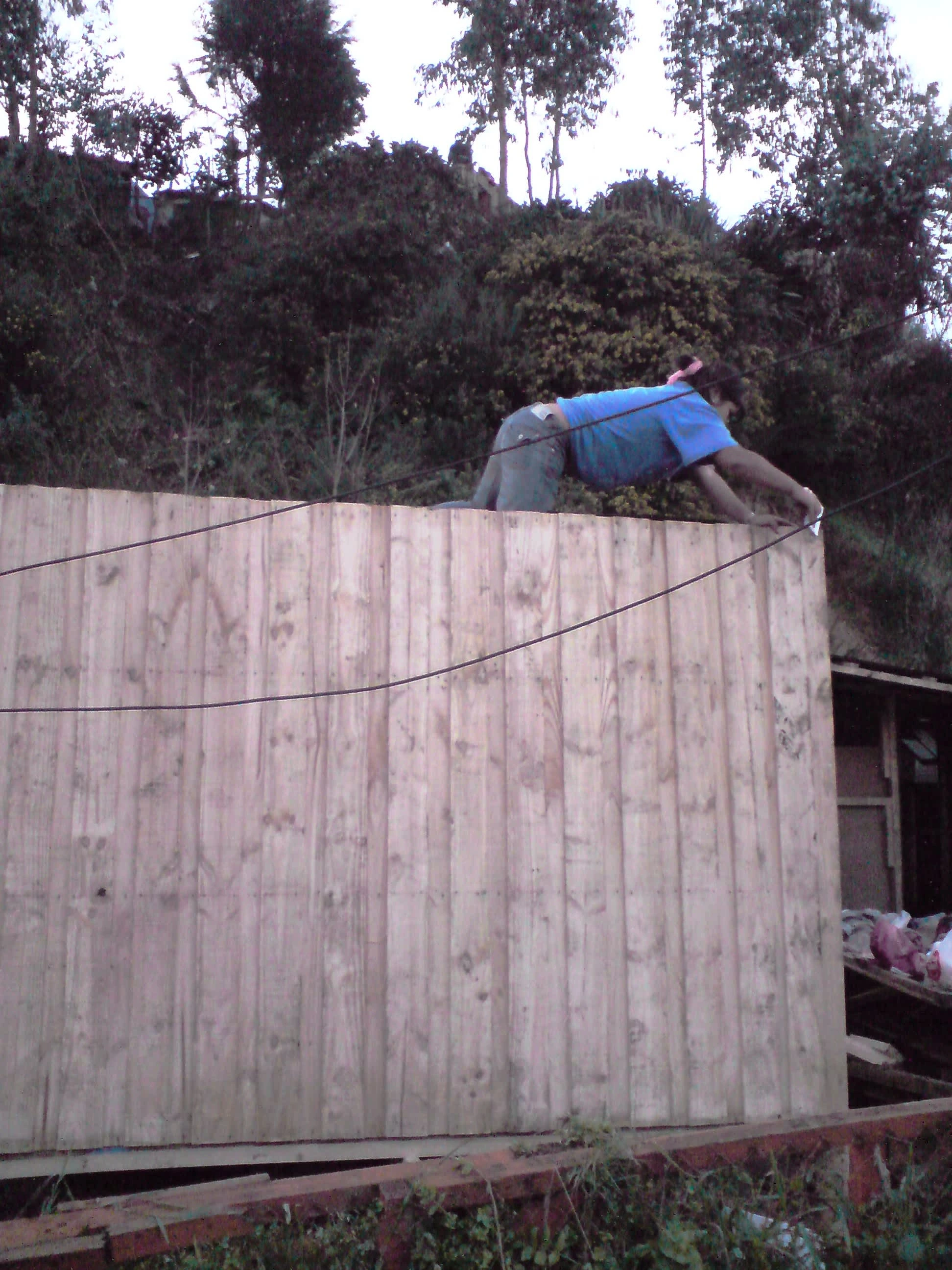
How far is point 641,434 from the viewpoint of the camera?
4.53 m

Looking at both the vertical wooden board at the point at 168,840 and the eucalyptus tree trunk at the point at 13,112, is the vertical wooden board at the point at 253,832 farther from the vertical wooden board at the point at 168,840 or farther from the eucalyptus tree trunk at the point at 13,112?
the eucalyptus tree trunk at the point at 13,112

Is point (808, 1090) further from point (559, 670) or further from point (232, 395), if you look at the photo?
point (232, 395)

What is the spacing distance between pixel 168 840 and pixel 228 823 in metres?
0.19

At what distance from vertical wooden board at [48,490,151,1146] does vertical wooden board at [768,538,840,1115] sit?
6.99 feet

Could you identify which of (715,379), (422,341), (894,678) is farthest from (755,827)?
(422,341)

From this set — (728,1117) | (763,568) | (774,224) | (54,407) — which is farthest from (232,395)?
(728,1117)

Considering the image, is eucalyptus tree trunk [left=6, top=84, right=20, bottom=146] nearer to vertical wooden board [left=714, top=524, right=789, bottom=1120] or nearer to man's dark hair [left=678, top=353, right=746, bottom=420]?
man's dark hair [left=678, top=353, right=746, bottom=420]

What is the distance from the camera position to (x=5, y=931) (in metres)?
3.24

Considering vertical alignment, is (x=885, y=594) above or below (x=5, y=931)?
above

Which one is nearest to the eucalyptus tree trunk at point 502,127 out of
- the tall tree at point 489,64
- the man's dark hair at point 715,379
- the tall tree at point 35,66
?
the tall tree at point 489,64

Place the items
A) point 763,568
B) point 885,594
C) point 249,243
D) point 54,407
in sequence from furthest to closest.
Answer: point 249,243 → point 885,594 → point 54,407 → point 763,568

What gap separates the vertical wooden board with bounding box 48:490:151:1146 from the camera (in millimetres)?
3229

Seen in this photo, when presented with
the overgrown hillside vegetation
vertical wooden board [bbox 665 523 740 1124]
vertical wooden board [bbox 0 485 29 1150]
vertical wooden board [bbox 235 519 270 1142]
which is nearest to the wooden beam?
the overgrown hillside vegetation

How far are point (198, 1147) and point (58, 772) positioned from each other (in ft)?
3.93
